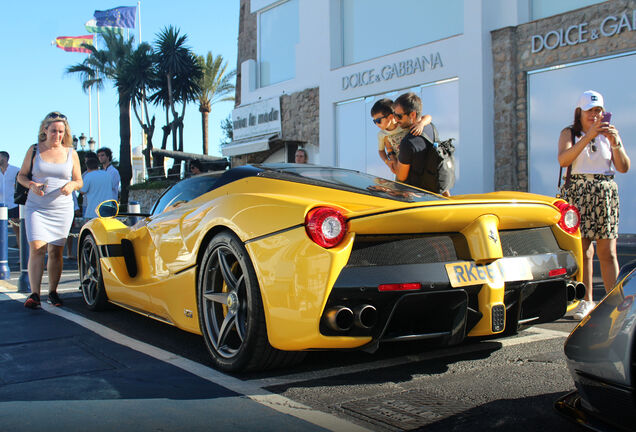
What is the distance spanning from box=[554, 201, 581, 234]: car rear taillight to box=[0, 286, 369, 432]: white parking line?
5.88 ft

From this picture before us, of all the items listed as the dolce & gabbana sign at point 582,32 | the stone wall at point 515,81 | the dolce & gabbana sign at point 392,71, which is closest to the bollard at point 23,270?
the stone wall at point 515,81

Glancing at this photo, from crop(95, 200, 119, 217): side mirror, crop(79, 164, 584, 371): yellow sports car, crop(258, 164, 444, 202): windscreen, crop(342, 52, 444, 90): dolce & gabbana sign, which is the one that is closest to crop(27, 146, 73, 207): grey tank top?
crop(95, 200, 119, 217): side mirror

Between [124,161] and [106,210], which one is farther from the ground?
[124,161]

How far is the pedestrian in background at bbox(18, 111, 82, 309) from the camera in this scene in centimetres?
549

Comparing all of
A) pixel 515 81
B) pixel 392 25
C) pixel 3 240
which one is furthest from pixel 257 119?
pixel 3 240

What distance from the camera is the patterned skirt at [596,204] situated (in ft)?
14.9

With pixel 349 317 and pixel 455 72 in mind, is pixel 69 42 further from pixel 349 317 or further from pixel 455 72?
pixel 349 317

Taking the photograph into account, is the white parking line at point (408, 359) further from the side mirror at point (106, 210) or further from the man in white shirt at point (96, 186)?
the man in white shirt at point (96, 186)

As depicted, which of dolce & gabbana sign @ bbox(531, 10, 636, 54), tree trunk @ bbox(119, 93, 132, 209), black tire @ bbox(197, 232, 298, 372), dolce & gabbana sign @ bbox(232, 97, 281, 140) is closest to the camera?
black tire @ bbox(197, 232, 298, 372)

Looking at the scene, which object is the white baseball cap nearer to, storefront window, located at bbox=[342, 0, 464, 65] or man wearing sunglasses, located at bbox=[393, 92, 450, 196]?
man wearing sunglasses, located at bbox=[393, 92, 450, 196]

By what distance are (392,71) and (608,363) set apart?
15108 mm

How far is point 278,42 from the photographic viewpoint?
21.4 m

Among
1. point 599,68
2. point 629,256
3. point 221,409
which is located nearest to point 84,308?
point 221,409

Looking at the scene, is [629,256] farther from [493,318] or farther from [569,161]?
[493,318]
